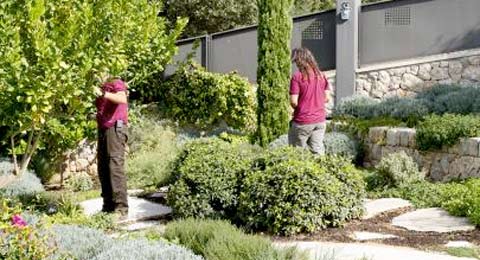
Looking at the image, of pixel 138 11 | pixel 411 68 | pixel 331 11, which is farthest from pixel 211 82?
pixel 138 11

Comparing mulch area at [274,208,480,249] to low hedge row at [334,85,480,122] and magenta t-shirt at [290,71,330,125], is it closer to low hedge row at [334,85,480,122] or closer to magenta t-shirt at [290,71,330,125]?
magenta t-shirt at [290,71,330,125]

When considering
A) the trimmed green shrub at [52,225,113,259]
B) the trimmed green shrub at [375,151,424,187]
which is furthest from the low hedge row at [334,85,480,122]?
the trimmed green shrub at [52,225,113,259]

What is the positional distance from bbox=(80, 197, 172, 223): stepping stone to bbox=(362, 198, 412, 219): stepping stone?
7.01ft

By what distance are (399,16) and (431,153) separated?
465cm

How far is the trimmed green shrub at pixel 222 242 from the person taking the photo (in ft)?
13.8

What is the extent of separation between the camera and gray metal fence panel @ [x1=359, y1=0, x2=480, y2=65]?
13.0m

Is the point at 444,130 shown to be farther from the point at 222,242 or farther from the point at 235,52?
the point at 235,52

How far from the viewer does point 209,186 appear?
22.5 feet

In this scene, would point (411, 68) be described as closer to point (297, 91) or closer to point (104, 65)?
point (297, 91)

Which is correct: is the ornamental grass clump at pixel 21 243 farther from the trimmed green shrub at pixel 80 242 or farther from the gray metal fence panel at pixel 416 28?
the gray metal fence panel at pixel 416 28

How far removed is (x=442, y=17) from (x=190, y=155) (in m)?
7.25

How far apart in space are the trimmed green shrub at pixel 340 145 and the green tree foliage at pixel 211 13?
19.7 feet

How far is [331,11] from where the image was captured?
13148mm

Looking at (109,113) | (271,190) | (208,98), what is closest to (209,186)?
(271,190)
